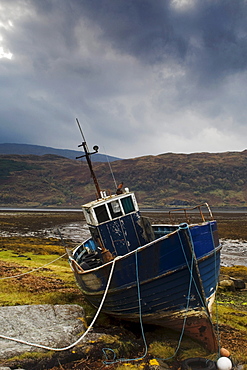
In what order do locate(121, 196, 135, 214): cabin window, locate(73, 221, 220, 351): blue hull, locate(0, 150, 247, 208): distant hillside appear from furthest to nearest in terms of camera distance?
locate(0, 150, 247, 208): distant hillside < locate(121, 196, 135, 214): cabin window < locate(73, 221, 220, 351): blue hull

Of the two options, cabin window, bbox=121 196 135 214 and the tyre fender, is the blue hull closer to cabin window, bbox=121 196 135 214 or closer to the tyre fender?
the tyre fender

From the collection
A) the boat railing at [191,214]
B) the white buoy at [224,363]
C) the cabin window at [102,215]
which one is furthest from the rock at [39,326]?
the boat railing at [191,214]

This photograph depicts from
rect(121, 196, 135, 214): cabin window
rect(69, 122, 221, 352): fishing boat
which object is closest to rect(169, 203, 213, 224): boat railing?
rect(69, 122, 221, 352): fishing boat

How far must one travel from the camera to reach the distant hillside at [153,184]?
10534 centimetres

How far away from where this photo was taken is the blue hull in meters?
7.92

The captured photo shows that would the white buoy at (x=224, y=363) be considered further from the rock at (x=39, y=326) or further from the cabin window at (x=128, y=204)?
the cabin window at (x=128, y=204)

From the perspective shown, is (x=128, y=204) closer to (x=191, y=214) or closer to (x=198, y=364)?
(x=198, y=364)

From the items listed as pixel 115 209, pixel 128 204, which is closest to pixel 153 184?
pixel 128 204

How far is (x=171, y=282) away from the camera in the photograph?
8039 mm

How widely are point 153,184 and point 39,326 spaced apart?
116 metres

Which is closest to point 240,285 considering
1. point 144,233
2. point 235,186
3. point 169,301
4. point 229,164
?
point 144,233

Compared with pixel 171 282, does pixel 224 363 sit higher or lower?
lower

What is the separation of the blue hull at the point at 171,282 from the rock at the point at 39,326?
1896 millimetres

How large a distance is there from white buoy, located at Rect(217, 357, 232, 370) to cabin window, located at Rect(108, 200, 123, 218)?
589 cm
